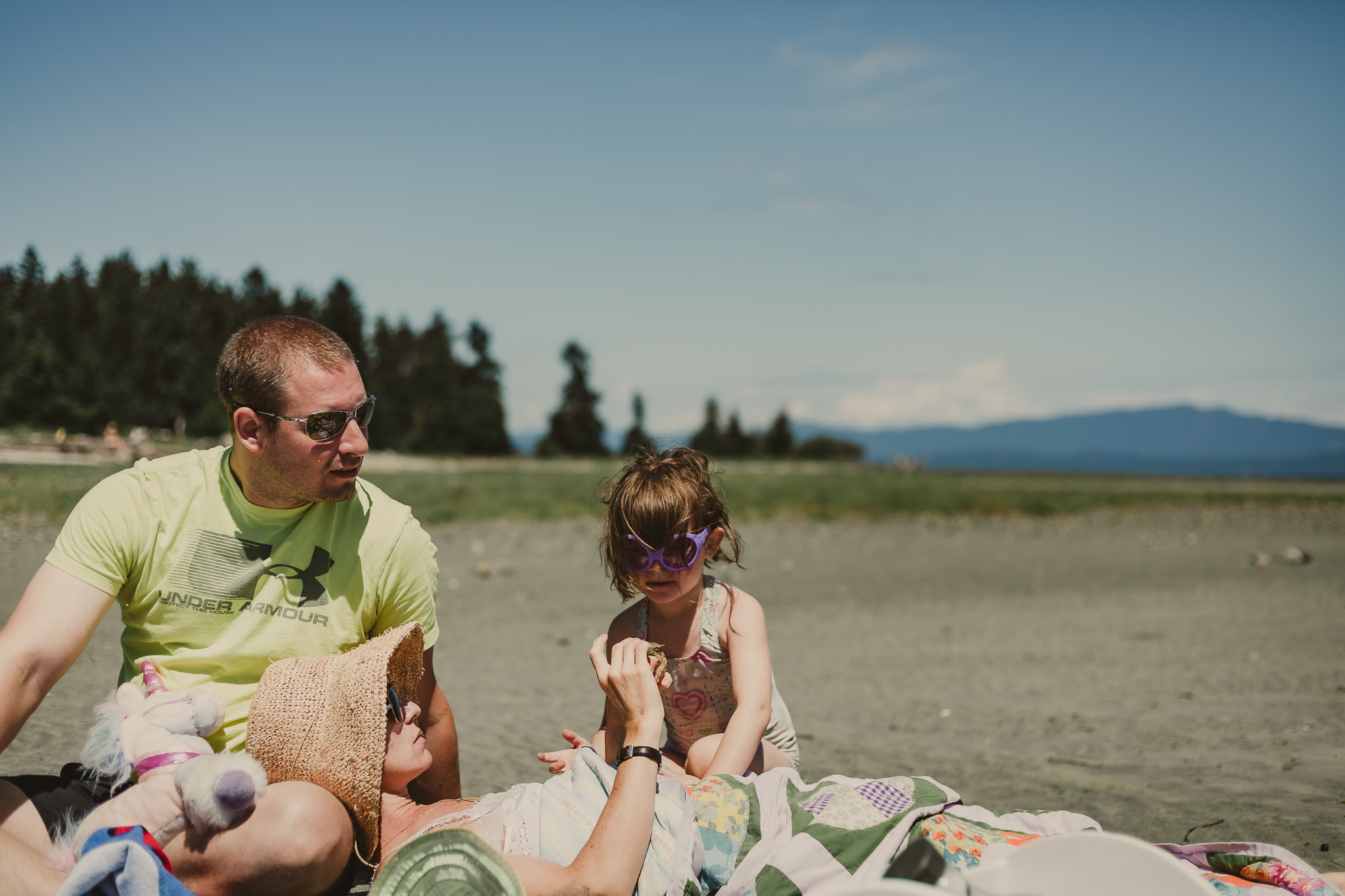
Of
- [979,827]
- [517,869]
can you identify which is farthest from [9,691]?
[979,827]

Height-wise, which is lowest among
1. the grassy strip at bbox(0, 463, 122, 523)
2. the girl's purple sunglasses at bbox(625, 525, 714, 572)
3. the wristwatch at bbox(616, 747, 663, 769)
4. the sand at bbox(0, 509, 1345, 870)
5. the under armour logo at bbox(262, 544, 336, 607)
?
the sand at bbox(0, 509, 1345, 870)

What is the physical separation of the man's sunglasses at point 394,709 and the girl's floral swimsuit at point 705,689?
1.09 metres

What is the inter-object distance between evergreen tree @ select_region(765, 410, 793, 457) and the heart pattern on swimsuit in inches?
3669

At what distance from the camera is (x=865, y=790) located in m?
2.95

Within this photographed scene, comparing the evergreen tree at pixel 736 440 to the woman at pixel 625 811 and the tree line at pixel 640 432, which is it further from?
the woman at pixel 625 811

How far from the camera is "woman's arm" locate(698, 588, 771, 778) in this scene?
10.6 feet

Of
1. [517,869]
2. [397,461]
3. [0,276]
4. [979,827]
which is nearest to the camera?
[517,869]

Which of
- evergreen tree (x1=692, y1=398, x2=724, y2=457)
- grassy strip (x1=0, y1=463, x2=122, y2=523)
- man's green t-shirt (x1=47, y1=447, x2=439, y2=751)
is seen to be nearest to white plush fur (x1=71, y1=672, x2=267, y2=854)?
man's green t-shirt (x1=47, y1=447, x2=439, y2=751)

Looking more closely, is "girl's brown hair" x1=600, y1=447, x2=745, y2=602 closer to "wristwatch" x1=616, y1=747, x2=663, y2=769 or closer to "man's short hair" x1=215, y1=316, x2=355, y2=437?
"wristwatch" x1=616, y1=747, x2=663, y2=769

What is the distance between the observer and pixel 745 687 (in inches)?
134

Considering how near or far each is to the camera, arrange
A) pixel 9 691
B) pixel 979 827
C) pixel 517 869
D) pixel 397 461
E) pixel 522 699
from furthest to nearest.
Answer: pixel 397 461, pixel 522 699, pixel 979 827, pixel 9 691, pixel 517 869

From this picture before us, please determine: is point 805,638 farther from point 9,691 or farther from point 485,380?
point 485,380

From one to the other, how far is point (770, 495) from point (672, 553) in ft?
78.8

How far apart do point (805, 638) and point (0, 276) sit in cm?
8433
